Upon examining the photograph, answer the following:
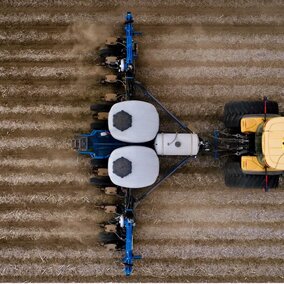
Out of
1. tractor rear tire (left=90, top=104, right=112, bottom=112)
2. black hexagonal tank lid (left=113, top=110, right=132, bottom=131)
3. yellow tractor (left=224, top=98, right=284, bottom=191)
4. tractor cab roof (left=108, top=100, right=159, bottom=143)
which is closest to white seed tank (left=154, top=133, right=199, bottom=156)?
tractor cab roof (left=108, top=100, right=159, bottom=143)

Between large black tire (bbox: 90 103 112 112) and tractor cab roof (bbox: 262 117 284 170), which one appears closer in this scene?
tractor cab roof (bbox: 262 117 284 170)

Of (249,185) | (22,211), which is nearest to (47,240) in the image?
(22,211)

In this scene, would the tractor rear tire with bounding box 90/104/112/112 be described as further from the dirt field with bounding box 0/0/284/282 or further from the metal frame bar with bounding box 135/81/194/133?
the metal frame bar with bounding box 135/81/194/133

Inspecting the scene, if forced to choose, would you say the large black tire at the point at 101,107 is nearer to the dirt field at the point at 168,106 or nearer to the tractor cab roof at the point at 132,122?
the dirt field at the point at 168,106

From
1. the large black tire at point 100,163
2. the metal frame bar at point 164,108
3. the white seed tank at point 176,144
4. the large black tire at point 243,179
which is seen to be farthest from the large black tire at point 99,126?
the large black tire at point 243,179

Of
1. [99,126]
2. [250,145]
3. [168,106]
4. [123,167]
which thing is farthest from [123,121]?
[250,145]

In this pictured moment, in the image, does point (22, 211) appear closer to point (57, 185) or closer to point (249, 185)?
point (57, 185)
